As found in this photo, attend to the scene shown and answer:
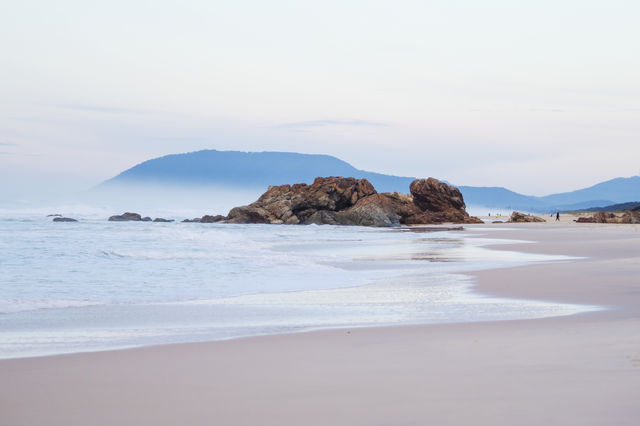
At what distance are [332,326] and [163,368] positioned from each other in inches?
94.4

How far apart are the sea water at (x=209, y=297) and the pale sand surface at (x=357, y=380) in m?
→ 0.81

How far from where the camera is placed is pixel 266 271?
44.3 feet

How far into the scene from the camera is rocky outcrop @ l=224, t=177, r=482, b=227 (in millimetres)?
50094

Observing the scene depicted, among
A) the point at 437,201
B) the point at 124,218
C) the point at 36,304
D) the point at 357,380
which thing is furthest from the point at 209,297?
the point at 124,218

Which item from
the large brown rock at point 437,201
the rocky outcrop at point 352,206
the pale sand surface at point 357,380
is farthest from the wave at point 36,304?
the large brown rock at point 437,201

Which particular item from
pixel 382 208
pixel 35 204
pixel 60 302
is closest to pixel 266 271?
pixel 60 302

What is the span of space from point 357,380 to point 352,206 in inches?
1878

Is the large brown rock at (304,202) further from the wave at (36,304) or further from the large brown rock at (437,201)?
the wave at (36,304)

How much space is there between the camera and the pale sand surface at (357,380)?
141 inches

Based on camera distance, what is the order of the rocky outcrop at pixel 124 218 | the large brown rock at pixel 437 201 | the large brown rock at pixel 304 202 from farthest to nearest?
the rocky outcrop at pixel 124 218, the large brown rock at pixel 437 201, the large brown rock at pixel 304 202

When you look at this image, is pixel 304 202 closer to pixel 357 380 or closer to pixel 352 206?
pixel 352 206

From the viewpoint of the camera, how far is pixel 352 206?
171ft

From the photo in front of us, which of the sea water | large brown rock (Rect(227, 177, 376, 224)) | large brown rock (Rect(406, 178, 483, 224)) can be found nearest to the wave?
the sea water

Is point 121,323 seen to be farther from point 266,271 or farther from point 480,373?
point 266,271
